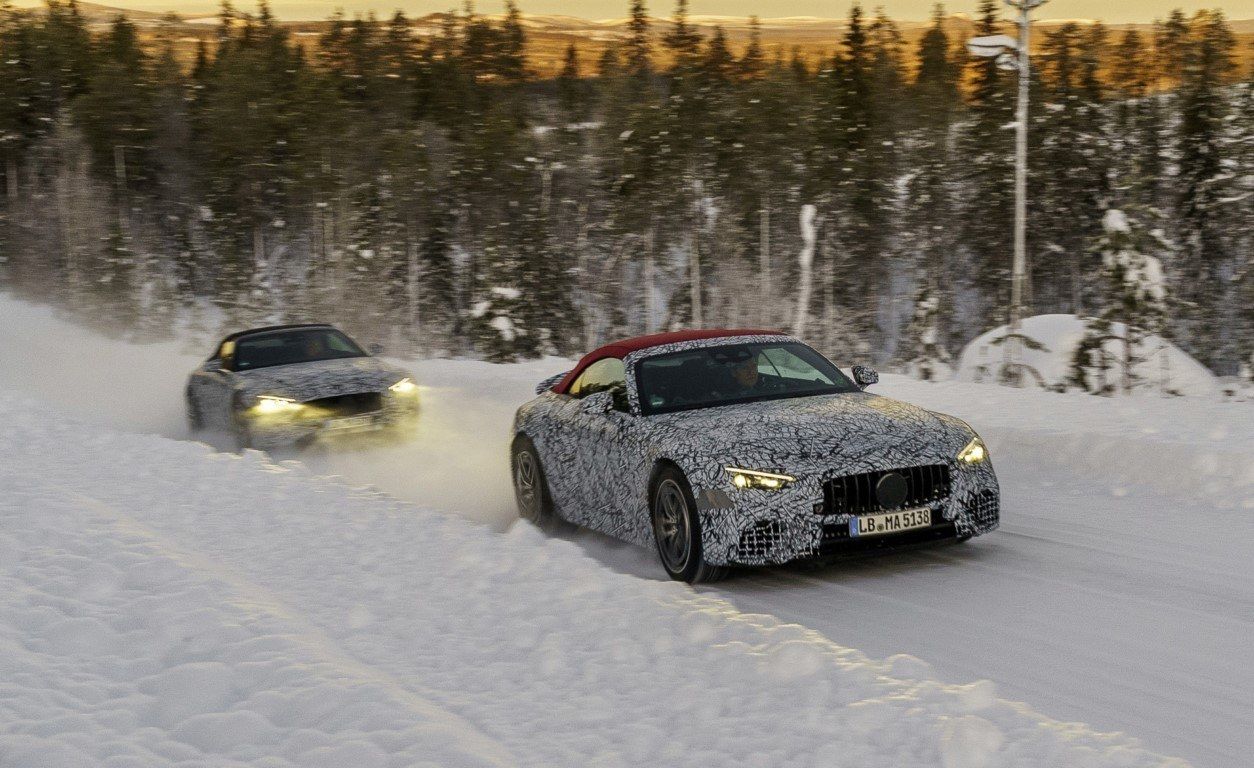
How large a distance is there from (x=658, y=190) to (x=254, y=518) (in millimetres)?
58435

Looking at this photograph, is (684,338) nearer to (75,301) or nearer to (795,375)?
(795,375)

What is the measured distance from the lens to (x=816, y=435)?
7.38 m

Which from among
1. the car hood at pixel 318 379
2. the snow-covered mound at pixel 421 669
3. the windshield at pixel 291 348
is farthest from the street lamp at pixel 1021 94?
the snow-covered mound at pixel 421 669

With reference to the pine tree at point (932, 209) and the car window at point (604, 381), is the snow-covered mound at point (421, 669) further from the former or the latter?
the pine tree at point (932, 209)

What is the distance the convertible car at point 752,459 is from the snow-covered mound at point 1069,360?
1517cm

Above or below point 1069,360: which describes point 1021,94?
above

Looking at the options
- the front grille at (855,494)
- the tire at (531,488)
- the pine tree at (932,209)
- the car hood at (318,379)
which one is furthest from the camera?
the pine tree at (932,209)

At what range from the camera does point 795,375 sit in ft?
28.8

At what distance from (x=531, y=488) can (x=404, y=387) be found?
5.02 meters

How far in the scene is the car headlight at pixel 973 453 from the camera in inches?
295

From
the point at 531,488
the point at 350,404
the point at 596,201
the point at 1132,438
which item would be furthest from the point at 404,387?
the point at 596,201

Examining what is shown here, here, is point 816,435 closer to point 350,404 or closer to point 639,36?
point 350,404

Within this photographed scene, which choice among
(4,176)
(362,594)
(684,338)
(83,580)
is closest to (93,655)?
(83,580)

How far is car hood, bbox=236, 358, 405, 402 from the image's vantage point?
46.3ft
